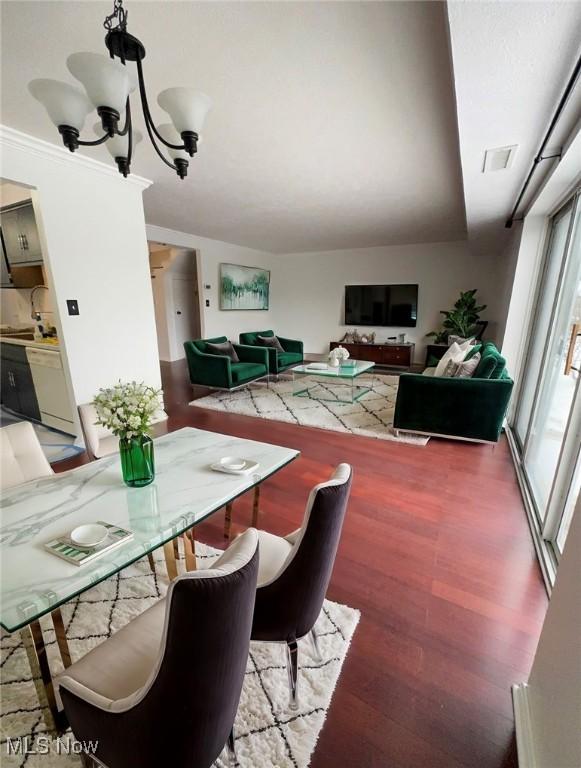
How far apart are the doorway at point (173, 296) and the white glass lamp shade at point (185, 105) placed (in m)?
5.65

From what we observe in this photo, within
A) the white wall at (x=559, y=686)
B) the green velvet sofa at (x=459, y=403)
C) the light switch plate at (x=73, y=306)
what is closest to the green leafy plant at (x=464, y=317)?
the green velvet sofa at (x=459, y=403)

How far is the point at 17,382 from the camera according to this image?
12.2ft

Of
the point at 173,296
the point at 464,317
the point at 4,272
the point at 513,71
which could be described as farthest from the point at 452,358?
the point at 173,296

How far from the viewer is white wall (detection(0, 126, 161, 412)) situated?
106 inches

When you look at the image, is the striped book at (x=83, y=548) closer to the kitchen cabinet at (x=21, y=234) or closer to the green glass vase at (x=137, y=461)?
the green glass vase at (x=137, y=461)

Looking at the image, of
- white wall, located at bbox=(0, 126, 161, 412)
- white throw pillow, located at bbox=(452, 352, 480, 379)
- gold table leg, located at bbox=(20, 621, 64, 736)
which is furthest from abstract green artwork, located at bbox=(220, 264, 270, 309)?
gold table leg, located at bbox=(20, 621, 64, 736)

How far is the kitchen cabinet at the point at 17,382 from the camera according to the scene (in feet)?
11.6

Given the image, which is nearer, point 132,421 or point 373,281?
point 132,421

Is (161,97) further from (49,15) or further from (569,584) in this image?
(569,584)

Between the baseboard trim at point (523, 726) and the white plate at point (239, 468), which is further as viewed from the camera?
the white plate at point (239, 468)

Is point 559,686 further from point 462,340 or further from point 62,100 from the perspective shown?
point 462,340

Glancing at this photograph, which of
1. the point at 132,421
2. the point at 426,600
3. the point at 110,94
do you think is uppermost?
the point at 110,94

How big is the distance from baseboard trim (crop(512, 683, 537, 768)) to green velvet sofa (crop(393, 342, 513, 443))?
2.28m

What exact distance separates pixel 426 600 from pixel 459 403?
202 cm
